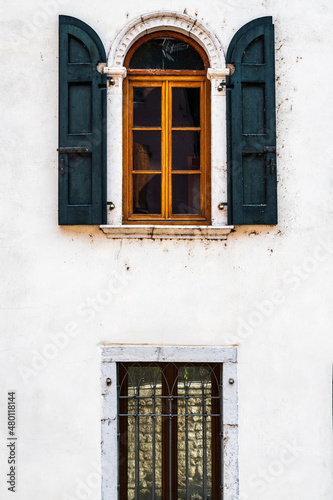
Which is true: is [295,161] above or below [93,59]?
below

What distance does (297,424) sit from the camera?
4.54m

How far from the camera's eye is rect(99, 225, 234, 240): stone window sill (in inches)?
178

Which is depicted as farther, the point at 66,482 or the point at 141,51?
the point at 141,51

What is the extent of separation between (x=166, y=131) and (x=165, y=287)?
1410 mm

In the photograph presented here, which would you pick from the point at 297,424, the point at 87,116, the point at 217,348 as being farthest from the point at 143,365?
the point at 87,116

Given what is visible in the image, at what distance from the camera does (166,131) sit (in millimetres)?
4797

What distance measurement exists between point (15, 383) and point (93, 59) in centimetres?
287

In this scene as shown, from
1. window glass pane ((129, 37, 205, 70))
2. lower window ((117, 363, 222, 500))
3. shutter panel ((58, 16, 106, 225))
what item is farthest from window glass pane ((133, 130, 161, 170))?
lower window ((117, 363, 222, 500))

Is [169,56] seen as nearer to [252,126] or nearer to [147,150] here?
[147,150]

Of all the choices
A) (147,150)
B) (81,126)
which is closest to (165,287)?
(147,150)

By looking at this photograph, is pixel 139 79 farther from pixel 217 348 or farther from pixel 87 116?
pixel 217 348

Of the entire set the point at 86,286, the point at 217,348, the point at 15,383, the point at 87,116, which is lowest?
the point at 15,383

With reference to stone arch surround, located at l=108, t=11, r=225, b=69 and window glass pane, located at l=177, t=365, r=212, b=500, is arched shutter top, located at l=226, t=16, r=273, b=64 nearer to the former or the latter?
stone arch surround, located at l=108, t=11, r=225, b=69

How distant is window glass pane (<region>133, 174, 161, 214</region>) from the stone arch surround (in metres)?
1.00
